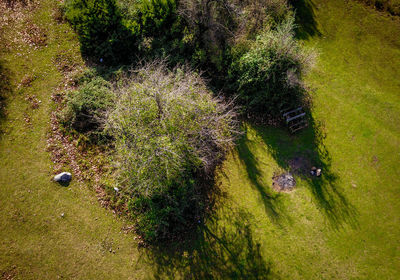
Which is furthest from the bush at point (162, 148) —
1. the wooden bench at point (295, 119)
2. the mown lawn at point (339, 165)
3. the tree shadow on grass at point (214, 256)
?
the wooden bench at point (295, 119)

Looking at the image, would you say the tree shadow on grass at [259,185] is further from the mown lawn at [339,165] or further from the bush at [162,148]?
the bush at [162,148]

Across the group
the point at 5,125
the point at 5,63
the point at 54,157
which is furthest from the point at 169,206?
the point at 5,63

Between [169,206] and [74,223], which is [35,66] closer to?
[74,223]

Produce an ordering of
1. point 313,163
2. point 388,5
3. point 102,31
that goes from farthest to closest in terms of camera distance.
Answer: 1. point 388,5
2. point 102,31
3. point 313,163

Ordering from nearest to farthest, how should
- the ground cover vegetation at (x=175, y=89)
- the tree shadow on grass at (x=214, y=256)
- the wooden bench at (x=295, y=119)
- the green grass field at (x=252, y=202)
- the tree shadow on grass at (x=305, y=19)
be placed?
the ground cover vegetation at (x=175, y=89) → the tree shadow on grass at (x=214, y=256) → the green grass field at (x=252, y=202) → the wooden bench at (x=295, y=119) → the tree shadow on grass at (x=305, y=19)

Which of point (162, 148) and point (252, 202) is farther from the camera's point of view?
point (252, 202)

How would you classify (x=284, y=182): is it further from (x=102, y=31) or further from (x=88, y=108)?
(x=102, y=31)

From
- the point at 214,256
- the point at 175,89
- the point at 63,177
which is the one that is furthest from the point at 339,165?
the point at 63,177
